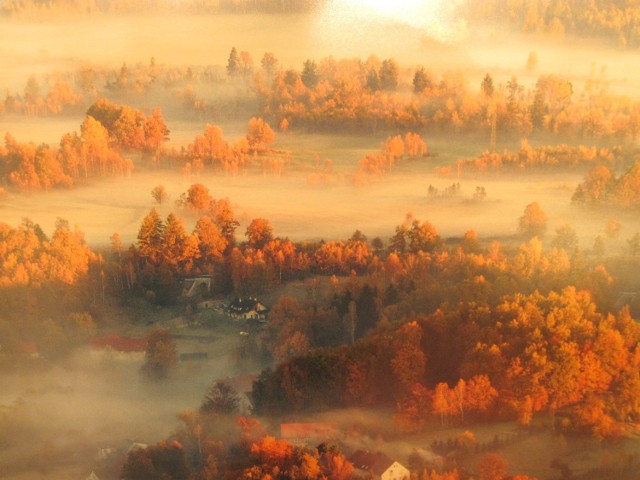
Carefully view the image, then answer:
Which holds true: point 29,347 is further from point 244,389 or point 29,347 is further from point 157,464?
point 157,464

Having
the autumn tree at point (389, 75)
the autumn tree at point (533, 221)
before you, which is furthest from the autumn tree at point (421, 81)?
the autumn tree at point (533, 221)

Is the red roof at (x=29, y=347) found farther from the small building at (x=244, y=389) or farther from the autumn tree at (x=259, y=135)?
the autumn tree at (x=259, y=135)

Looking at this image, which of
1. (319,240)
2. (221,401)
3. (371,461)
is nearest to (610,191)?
(319,240)

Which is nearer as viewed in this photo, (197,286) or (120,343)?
(120,343)

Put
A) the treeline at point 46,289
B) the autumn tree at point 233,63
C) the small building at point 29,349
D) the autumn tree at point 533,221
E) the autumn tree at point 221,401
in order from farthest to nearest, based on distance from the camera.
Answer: the autumn tree at point 233,63 → the autumn tree at point 533,221 → the treeline at point 46,289 → the small building at point 29,349 → the autumn tree at point 221,401

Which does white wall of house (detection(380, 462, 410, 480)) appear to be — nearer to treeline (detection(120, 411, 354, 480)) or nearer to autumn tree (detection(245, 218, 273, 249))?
treeline (detection(120, 411, 354, 480))

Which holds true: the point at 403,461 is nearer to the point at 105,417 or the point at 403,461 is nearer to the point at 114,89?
the point at 105,417
